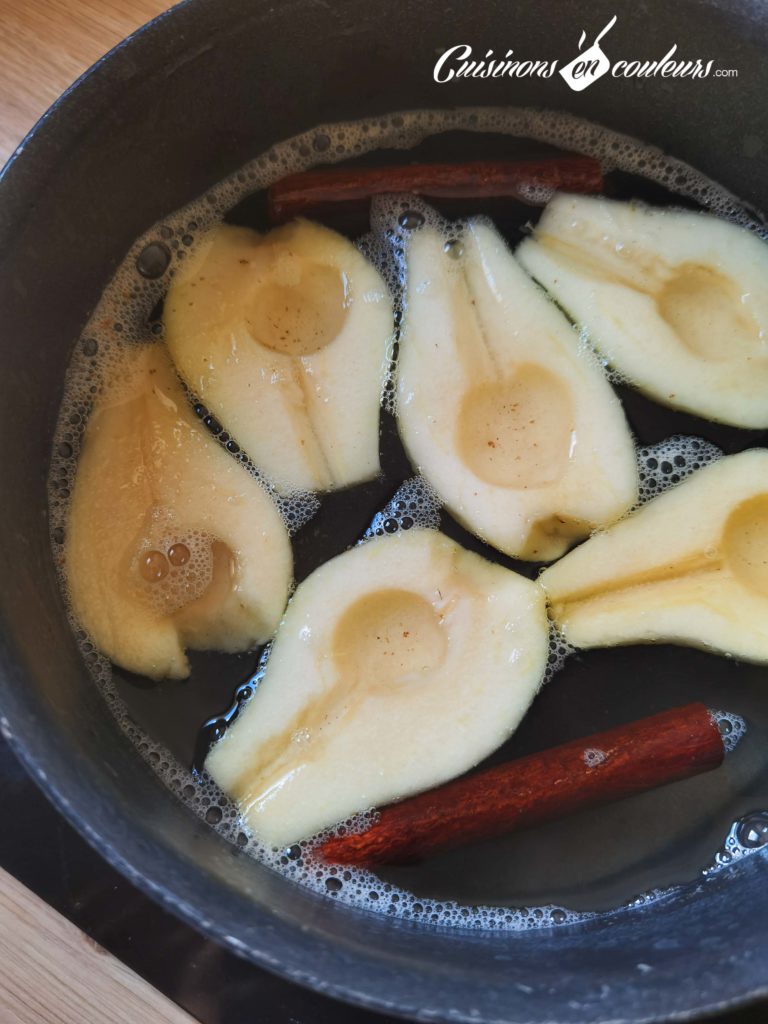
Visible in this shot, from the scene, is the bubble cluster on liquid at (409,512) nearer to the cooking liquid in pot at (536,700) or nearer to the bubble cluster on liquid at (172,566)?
the cooking liquid in pot at (536,700)

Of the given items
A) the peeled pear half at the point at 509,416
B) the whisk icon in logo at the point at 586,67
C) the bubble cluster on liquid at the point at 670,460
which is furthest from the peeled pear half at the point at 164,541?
the whisk icon in logo at the point at 586,67

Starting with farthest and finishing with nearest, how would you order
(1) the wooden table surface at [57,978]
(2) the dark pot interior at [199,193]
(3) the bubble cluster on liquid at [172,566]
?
(3) the bubble cluster on liquid at [172,566] → (1) the wooden table surface at [57,978] → (2) the dark pot interior at [199,193]

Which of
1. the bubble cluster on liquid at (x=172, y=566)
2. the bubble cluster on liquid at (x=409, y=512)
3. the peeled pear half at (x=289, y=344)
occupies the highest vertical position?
the peeled pear half at (x=289, y=344)

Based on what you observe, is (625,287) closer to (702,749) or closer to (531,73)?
(531,73)

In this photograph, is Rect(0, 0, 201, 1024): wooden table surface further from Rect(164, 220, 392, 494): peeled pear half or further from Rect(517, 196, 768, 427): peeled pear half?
Rect(517, 196, 768, 427): peeled pear half

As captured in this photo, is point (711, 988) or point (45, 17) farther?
point (45, 17)

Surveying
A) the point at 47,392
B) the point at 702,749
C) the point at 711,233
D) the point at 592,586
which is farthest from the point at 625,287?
the point at 47,392

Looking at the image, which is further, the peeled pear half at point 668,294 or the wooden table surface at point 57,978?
the peeled pear half at point 668,294
